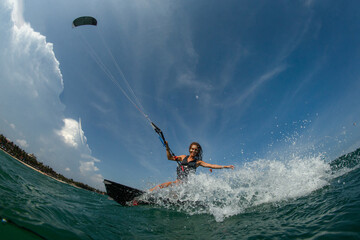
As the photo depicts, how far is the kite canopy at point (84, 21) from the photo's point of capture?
1341 centimetres

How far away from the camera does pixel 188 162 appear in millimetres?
7848

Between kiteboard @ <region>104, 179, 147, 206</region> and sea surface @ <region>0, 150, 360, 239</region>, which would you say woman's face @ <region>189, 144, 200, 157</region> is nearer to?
sea surface @ <region>0, 150, 360, 239</region>

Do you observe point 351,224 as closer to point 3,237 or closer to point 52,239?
point 52,239

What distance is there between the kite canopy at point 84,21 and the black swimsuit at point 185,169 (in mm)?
14371

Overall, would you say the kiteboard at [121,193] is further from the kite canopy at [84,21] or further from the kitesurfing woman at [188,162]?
the kite canopy at [84,21]

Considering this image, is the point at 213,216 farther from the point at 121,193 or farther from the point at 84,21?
the point at 84,21

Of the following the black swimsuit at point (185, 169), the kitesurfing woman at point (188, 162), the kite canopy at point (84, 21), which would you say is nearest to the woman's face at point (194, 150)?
the kitesurfing woman at point (188, 162)

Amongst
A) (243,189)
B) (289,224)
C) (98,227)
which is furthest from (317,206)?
(98,227)

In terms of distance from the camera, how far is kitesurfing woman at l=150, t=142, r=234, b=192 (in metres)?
7.53

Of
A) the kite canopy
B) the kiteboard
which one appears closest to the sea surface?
the kiteboard

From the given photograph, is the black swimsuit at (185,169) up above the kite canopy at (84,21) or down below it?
below

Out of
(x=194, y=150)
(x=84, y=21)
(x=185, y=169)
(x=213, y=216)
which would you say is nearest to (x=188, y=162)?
(x=185, y=169)

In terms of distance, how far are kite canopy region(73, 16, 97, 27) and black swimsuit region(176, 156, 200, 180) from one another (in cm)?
1437

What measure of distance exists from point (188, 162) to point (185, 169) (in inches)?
14.7
